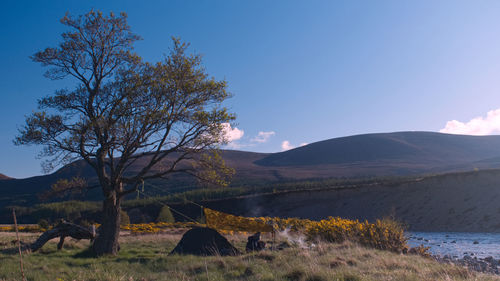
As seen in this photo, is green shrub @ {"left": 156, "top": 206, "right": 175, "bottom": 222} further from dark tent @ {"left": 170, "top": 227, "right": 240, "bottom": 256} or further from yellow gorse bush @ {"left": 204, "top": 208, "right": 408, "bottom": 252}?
dark tent @ {"left": 170, "top": 227, "right": 240, "bottom": 256}

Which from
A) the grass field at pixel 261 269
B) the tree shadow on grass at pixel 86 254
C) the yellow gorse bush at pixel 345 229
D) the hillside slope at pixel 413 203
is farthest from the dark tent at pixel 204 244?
the hillside slope at pixel 413 203

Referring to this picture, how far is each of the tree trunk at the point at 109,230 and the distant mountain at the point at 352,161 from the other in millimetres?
54971

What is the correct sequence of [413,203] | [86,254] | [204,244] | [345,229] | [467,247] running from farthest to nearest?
[413,203] < [467,247] < [345,229] < [204,244] < [86,254]

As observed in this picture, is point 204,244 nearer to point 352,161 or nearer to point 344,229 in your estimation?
point 344,229

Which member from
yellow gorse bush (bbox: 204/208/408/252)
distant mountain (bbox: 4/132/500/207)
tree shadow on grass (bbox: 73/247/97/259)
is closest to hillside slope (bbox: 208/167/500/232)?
yellow gorse bush (bbox: 204/208/408/252)

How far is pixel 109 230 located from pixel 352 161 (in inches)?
4029

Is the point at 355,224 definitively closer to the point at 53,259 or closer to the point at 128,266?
the point at 128,266

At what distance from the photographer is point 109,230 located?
1204 cm

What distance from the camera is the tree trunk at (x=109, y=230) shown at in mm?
11875

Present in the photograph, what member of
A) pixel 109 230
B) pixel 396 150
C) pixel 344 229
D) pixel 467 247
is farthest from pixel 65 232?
pixel 396 150

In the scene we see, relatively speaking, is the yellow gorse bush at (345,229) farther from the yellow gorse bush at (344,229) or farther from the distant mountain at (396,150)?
the distant mountain at (396,150)

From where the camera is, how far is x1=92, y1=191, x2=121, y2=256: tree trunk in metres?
11.9

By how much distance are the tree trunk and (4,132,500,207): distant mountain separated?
5497 cm

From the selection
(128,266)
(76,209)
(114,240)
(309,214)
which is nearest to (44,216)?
(76,209)
